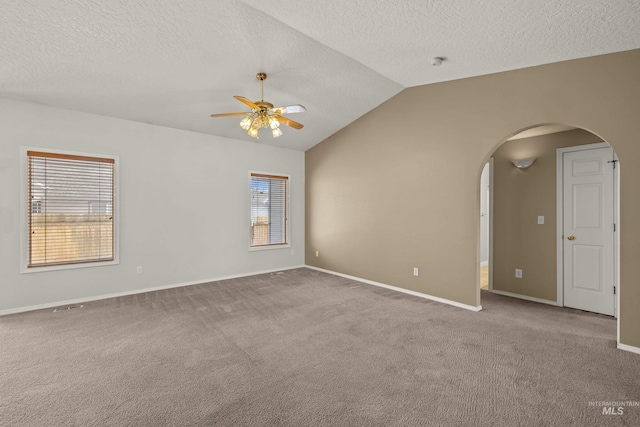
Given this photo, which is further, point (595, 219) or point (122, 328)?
point (595, 219)

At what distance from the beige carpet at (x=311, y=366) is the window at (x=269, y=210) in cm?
227

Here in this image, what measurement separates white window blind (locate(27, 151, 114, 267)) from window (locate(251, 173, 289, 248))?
2403 mm

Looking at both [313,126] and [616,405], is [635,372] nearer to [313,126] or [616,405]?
[616,405]

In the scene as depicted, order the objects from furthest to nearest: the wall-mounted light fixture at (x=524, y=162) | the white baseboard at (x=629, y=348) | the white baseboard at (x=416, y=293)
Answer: the wall-mounted light fixture at (x=524, y=162) → the white baseboard at (x=416, y=293) → the white baseboard at (x=629, y=348)

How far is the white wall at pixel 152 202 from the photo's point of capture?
375 centimetres

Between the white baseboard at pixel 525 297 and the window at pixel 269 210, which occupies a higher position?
the window at pixel 269 210

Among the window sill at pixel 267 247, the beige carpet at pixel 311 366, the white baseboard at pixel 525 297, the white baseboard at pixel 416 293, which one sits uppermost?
the window sill at pixel 267 247

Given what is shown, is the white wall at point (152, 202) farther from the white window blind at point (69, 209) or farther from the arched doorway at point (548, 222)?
the arched doorway at point (548, 222)

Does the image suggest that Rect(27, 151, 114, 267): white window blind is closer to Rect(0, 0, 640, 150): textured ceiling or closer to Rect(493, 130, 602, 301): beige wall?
Rect(0, 0, 640, 150): textured ceiling

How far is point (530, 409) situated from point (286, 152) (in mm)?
5620

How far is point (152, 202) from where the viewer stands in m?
4.75

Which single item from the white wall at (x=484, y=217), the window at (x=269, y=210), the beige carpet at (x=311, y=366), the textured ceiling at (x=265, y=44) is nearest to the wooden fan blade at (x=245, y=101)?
the textured ceiling at (x=265, y=44)

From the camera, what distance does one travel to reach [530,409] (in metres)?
1.94

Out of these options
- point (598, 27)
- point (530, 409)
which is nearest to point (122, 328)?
point (530, 409)
